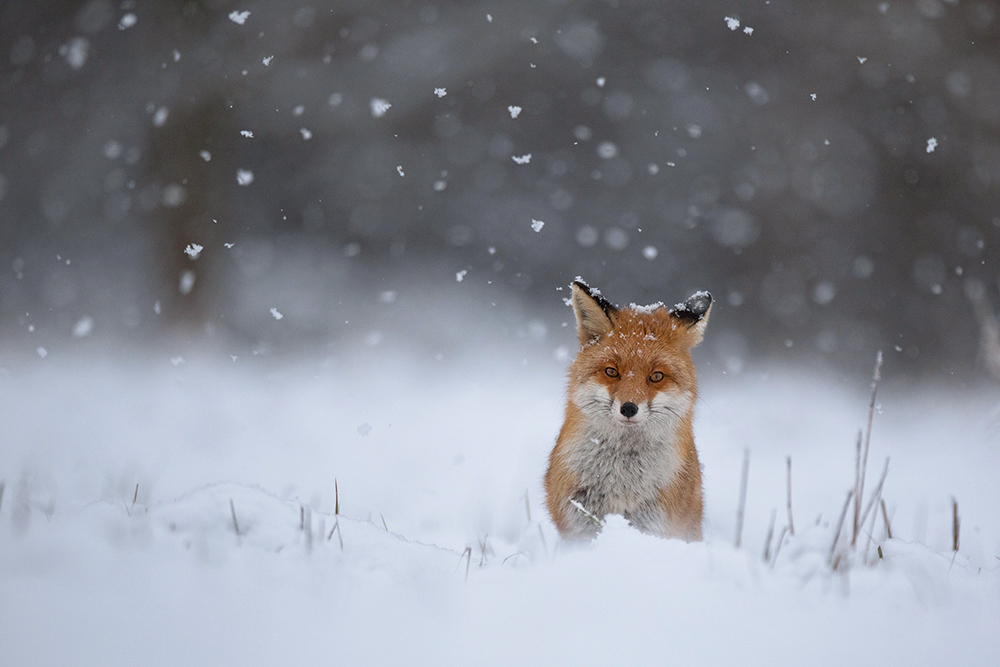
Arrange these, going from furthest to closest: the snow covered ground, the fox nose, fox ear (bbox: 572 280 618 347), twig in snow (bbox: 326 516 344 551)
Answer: fox ear (bbox: 572 280 618 347), the fox nose, twig in snow (bbox: 326 516 344 551), the snow covered ground

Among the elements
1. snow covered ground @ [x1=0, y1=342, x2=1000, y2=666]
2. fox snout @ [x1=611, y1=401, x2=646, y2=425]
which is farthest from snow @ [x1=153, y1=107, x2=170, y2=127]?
fox snout @ [x1=611, y1=401, x2=646, y2=425]

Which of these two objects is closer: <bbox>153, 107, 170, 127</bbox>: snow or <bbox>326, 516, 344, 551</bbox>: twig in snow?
<bbox>326, 516, 344, 551</bbox>: twig in snow

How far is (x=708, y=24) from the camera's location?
25.1 ft

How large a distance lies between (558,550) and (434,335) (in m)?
5.56

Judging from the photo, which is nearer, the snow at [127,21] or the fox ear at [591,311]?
the fox ear at [591,311]

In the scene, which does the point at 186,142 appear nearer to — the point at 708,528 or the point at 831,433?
the point at 708,528

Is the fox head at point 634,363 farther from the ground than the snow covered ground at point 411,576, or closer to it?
farther from the ground

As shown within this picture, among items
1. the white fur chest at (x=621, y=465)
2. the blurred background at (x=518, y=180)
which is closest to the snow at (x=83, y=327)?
the blurred background at (x=518, y=180)

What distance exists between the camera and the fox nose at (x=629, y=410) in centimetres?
313

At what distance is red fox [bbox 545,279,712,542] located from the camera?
3285mm

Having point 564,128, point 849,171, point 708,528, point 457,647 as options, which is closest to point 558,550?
point 457,647

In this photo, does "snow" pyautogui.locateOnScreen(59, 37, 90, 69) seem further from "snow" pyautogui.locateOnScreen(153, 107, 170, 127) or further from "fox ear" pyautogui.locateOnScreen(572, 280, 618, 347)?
"fox ear" pyautogui.locateOnScreen(572, 280, 618, 347)

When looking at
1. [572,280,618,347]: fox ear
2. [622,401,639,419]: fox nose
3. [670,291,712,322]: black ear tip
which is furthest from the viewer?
[670,291,712,322]: black ear tip

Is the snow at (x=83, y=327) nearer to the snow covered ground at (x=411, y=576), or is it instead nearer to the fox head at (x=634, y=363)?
the snow covered ground at (x=411, y=576)
